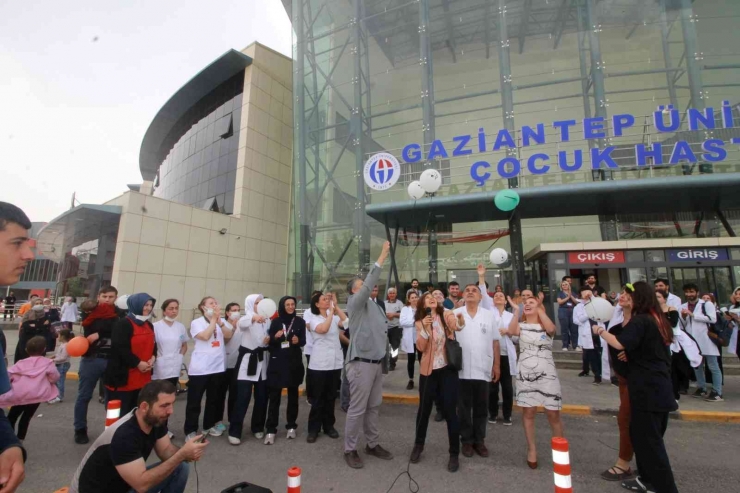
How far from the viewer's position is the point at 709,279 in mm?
10789

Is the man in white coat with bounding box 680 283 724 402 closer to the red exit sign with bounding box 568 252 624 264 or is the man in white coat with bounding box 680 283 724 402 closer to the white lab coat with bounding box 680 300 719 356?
the white lab coat with bounding box 680 300 719 356

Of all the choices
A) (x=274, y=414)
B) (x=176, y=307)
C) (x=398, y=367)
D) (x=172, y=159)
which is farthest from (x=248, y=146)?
(x=274, y=414)

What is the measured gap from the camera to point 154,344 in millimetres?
4805

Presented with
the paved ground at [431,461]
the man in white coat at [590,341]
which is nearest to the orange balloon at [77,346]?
the paved ground at [431,461]

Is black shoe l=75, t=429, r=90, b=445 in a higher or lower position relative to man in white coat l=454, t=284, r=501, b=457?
lower

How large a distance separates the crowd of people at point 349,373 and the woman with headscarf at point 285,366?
15 millimetres

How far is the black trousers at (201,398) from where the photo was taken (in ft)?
15.8

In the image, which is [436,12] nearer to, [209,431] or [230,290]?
[230,290]

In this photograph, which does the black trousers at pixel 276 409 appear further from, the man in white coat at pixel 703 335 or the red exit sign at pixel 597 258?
the red exit sign at pixel 597 258

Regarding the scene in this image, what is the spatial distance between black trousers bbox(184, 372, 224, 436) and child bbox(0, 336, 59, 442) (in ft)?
5.57

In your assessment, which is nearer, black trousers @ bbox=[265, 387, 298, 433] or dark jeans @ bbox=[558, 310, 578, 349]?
black trousers @ bbox=[265, 387, 298, 433]

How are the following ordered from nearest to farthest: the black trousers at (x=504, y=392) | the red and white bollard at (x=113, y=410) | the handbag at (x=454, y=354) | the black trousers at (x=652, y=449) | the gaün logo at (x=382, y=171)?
the black trousers at (x=652, y=449) < the red and white bollard at (x=113, y=410) < the handbag at (x=454, y=354) < the black trousers at (x=504, y=392) < the gaün logo at (x=382, y=171)

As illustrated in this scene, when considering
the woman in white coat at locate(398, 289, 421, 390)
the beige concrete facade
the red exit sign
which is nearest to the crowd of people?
the woman in white coat at locate(398, 289, 421, 390)

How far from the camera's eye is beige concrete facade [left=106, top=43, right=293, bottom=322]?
611 inches
